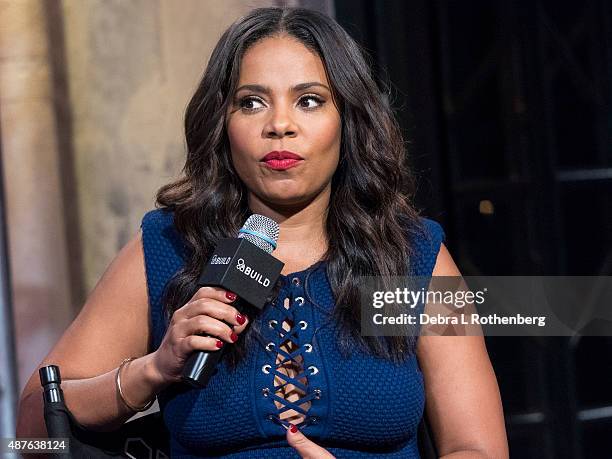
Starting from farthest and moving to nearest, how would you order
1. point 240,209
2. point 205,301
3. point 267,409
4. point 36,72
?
point 36,72
point 240,209
point 267,409
point 205,301

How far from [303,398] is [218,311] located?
1.31 feet

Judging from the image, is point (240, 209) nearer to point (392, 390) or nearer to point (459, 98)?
point (392, 390)

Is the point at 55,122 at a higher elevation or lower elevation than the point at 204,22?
lower

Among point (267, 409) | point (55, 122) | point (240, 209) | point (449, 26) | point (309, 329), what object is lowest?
point (267, 409)

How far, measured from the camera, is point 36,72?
2920mm

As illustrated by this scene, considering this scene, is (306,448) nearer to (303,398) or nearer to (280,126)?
(303,398)

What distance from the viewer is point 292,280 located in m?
1.82

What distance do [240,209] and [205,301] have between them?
492 millimetres

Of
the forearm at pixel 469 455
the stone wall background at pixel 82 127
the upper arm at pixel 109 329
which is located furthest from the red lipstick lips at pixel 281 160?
the stone wall background at pixel 82 127

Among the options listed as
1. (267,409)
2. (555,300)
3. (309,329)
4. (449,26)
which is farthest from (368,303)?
(449,26)

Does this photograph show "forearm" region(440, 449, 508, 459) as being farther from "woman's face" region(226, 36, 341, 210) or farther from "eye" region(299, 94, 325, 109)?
"eye" region(299, 94, 325, 109)

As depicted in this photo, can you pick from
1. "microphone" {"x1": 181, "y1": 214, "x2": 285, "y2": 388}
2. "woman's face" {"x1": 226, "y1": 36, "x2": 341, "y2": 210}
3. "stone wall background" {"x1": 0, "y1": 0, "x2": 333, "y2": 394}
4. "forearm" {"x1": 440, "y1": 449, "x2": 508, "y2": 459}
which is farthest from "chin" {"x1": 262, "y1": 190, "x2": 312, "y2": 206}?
"stone wall background" {"x1": 0, "y1": 0, "x2": 333, "y2": 394}

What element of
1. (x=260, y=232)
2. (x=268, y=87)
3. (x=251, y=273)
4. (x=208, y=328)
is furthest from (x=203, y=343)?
(x=268, y=87)

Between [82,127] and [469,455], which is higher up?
[82,127]
